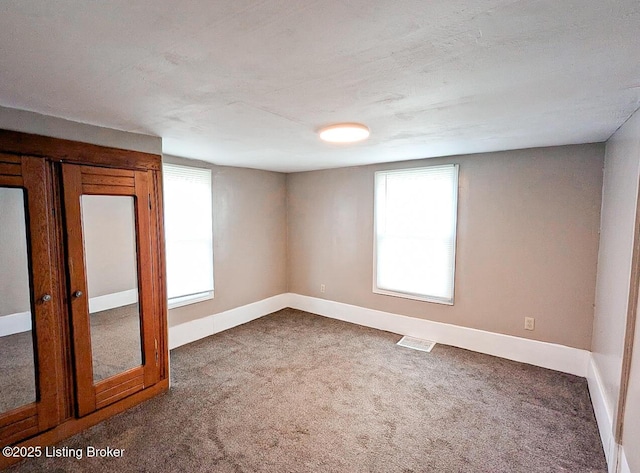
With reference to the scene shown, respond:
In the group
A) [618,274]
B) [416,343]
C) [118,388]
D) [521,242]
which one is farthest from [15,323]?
[521,242]

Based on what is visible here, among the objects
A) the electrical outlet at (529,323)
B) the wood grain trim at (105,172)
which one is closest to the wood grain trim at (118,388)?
the wood grain trim at (105,172)

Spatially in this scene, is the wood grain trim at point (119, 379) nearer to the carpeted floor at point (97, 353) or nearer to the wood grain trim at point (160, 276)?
the carpeted floor at point (97, 353)

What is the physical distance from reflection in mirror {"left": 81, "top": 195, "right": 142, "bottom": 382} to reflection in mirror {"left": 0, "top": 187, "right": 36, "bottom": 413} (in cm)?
34

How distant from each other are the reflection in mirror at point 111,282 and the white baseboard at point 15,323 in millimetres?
351

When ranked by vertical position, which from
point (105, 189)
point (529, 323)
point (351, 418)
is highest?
point (105, 189)

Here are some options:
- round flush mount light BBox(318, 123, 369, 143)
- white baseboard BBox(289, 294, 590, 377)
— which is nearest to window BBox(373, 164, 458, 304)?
white baseboard BBox(289, 294, 590, 377)

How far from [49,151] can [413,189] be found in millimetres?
3454

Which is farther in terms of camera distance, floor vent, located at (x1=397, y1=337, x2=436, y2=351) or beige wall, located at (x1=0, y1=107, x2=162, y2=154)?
floor vent, located at (x1=397, y1=337, x2=436, y2=351)

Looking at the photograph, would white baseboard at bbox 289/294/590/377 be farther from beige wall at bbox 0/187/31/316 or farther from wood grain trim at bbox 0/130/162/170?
beige wall at bbox 0/187/31/316

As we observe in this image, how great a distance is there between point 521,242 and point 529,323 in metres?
0.84

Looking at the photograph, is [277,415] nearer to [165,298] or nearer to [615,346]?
[165,298]

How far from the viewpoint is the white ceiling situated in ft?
3.28

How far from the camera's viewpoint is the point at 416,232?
3.93 metres

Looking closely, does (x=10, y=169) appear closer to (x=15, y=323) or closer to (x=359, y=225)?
(x=15, y=323)
